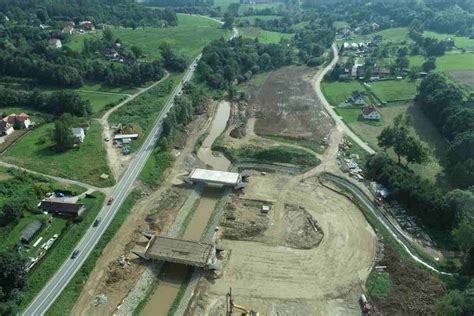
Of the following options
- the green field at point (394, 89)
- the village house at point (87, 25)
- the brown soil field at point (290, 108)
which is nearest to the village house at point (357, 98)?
the green field at point (394, 89)

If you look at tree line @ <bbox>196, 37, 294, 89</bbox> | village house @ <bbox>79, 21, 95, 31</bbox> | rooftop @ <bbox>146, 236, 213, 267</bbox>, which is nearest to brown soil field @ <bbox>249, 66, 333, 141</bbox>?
tree line @ <bbox>196, 37, 294, 89</bbox>

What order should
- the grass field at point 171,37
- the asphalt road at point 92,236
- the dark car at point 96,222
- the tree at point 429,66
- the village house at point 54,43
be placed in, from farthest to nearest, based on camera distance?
the grass field at point 171,37 → the village house at point 54,43 → the tree at point 429,66 → the dark car at point 96,222 → the asphalt road at point 92,236

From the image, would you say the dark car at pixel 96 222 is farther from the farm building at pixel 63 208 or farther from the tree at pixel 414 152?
the tree at pixel 414 152

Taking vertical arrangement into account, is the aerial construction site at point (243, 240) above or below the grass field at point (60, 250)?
below

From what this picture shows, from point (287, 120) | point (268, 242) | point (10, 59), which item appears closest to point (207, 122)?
point (287, 120)

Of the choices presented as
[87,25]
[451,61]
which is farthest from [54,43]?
[451,61]

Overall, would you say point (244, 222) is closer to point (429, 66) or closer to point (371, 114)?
point (371, 114)
